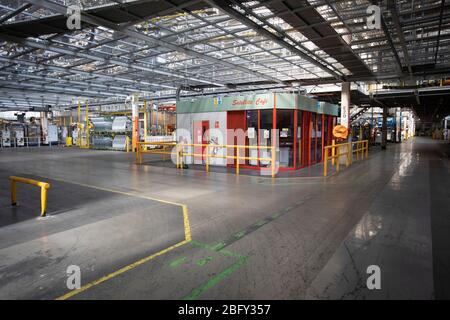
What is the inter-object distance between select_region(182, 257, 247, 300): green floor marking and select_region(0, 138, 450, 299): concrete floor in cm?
1

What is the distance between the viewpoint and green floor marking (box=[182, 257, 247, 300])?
299 centimetres

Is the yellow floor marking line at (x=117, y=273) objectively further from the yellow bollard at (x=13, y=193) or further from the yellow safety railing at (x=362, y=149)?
the yellow safety railing at (x=362, y=149)

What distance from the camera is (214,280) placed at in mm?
3287

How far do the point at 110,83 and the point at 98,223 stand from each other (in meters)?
18.0

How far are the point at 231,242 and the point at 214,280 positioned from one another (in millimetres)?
1169

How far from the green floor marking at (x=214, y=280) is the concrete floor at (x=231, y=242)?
0.04 feet

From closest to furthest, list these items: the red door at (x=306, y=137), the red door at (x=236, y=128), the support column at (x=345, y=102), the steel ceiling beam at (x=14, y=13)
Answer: the steel ceiling beam at (x=14, y=13) → the red door at (x=236, y=128) → the red door at (x=306, y=137) → the support column at (x=345, y=102)

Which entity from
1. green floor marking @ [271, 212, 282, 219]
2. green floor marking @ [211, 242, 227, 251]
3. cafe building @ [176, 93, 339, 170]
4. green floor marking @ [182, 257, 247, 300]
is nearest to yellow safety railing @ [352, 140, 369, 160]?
cafe building @ [176, 93, 339, 170]

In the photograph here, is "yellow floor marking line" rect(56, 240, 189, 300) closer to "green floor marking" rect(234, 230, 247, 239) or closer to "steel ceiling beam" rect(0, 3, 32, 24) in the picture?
"green floor marking" rect(234, 230, 247, 239)

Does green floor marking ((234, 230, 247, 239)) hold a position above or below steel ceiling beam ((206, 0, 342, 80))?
below

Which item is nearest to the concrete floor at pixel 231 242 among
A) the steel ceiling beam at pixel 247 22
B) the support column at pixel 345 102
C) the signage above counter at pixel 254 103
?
the signage above counter at pixel 254 103

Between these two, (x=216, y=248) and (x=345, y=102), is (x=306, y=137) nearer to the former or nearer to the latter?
(x=345, y=102)

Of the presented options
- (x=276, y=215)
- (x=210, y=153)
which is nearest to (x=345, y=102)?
(x=210, y=153)

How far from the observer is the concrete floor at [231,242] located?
3156 millimetres
